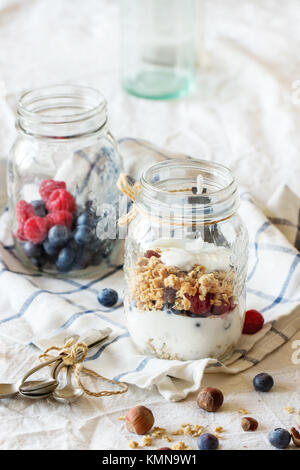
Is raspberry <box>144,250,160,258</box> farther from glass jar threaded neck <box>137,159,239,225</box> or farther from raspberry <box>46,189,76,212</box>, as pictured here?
raspberry <box>46,189,76,212</box>

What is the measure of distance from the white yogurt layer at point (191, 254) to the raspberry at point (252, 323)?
110mm

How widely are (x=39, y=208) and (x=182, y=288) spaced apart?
0.36m

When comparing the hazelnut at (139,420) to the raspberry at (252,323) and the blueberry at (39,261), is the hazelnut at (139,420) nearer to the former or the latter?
the raspberry at (252,323)

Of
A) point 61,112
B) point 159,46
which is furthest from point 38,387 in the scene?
point 159,46

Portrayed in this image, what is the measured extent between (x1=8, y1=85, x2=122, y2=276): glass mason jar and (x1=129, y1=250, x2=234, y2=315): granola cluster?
0.82 ft

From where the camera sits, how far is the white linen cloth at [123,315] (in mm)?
897

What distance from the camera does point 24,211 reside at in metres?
1.13

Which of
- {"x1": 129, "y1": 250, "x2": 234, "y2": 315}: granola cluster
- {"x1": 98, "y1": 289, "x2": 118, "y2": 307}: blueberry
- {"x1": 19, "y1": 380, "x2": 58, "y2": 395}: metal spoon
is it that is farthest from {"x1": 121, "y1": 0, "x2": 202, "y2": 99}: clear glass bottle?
{"x1": 19, "y1": 380, "x2": 58, "y2": 395}: metal spoon

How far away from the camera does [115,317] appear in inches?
41.0

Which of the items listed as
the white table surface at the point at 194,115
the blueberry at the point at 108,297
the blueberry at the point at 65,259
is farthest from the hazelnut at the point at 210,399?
the blueberry at the point at 65,259

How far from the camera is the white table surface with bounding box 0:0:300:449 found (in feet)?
2.72

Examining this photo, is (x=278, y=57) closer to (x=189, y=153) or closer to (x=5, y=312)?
(x=189, y=153)

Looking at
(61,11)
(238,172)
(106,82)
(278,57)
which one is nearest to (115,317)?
(238,172)

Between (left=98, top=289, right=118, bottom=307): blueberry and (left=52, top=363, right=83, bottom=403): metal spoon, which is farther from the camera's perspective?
(left=98, top=289, right=118, bottom=307): blueberry
